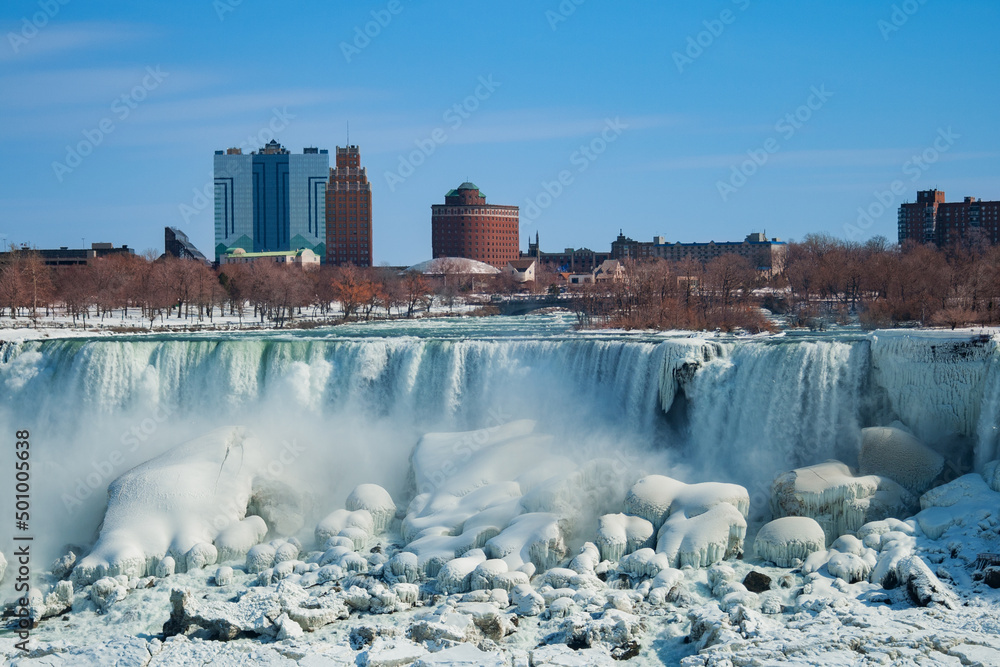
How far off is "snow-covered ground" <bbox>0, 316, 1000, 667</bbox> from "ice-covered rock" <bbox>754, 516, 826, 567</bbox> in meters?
0.05

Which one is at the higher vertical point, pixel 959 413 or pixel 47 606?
pixel 959 413

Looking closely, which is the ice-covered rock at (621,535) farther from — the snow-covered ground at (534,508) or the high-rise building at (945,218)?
the high-rise building at (945,218)

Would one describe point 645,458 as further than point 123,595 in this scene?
Yes

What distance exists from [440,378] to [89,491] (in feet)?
31.2

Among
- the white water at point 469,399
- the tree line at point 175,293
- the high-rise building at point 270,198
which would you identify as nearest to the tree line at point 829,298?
the white water at point 469,399

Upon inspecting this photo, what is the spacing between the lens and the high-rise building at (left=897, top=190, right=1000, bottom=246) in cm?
9344

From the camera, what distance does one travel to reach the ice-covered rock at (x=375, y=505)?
69.3 ft

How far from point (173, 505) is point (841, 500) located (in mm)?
13729

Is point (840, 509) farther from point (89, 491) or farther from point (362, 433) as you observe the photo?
point (89, 491)

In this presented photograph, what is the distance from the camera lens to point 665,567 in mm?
17219

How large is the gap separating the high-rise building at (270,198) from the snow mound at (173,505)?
6307 inches

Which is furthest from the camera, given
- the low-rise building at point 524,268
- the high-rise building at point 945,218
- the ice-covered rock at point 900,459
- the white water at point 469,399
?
the low-rise building at point 524,268

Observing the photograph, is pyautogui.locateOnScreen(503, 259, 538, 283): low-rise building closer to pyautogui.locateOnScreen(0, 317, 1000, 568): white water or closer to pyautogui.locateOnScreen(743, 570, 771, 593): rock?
pyautogui.locateOnScreen(0, 317, 1000, 568): white water

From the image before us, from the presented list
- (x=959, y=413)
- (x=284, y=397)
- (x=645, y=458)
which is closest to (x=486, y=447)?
(x=645, y=458)
